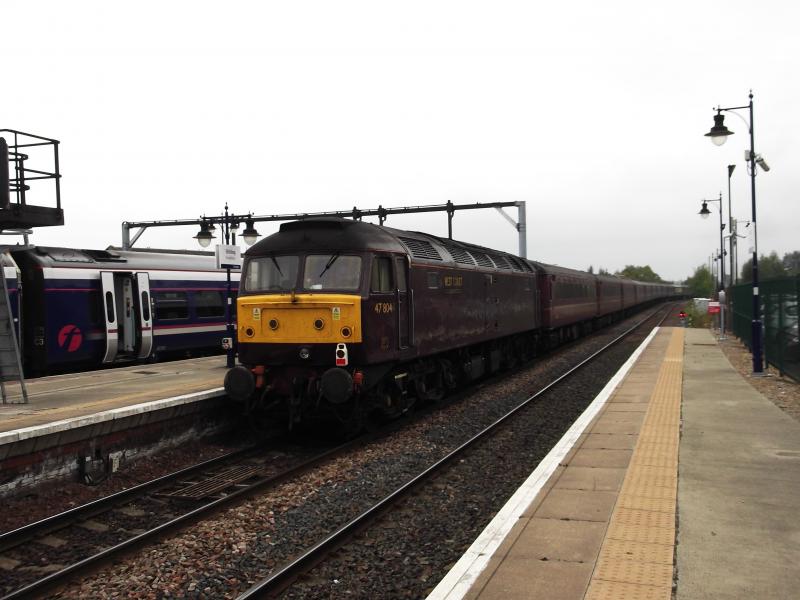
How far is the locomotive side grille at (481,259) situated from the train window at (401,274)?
4.30m

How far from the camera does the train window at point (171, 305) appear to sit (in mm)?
17047

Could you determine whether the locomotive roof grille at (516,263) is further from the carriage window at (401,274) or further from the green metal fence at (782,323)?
the carriage window at (401,274)

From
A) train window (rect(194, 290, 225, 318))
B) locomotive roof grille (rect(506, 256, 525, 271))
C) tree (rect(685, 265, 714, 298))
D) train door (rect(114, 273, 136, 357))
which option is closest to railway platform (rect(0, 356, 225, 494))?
train door (rect(114, 273, 136, 357))

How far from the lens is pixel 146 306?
1648cm

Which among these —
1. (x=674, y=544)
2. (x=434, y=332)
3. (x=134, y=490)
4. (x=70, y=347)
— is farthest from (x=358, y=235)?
(x=70, y=347)

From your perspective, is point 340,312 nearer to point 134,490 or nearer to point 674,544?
point 134,490

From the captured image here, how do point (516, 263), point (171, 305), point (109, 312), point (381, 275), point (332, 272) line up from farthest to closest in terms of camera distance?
point (516, 263), point (171, 305), point (109, 312), point (381, 275), point (332, 272)

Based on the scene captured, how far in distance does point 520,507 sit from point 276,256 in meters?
5.54

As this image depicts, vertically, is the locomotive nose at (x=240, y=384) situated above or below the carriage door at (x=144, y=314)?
below

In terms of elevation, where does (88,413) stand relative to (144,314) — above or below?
below

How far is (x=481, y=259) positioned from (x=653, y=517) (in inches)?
394

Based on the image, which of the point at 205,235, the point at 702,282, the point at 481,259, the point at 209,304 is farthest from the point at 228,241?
the point at 702,282

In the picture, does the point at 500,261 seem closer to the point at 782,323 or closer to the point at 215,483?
the point at 782,323

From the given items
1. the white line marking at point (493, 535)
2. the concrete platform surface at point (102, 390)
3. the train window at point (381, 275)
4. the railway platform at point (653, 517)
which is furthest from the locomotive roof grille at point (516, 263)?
the white line marking at point (493, 535)
